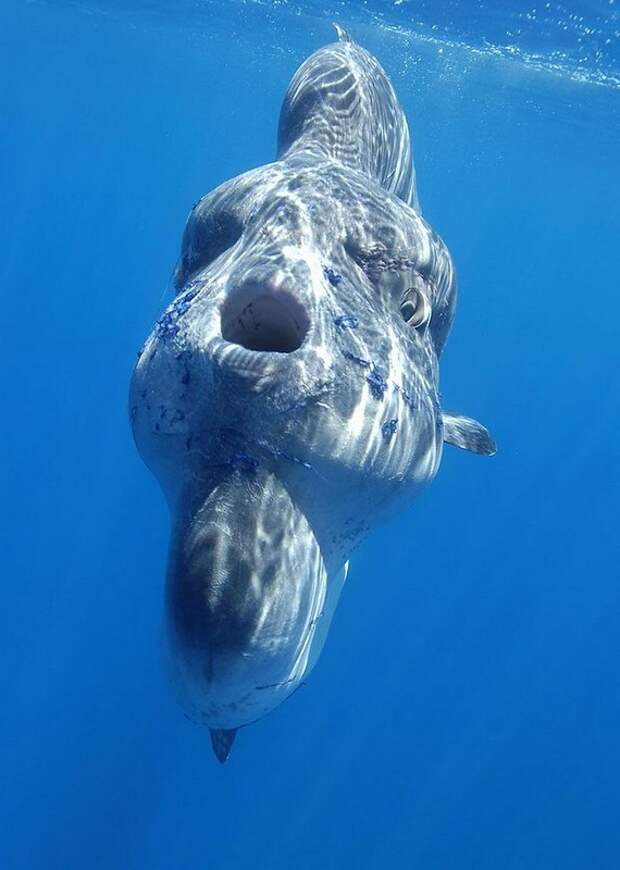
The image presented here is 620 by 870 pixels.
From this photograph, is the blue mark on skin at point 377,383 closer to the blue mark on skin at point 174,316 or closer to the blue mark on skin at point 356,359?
the blue mark on skin at point 356,359

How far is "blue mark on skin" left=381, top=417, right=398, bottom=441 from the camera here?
2947mm

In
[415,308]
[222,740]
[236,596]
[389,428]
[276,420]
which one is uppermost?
[415,308]

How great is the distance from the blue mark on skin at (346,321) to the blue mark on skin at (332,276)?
0.17m

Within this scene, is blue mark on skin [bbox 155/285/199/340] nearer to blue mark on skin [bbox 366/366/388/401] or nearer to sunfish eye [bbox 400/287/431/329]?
blue mark on skin [bbox 366/366/388/401]

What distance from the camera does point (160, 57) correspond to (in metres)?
48.2

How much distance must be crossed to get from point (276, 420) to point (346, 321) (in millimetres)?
592

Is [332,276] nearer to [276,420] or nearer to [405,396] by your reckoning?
[405,396]

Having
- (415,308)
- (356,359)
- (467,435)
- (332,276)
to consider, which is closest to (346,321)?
(356,359)

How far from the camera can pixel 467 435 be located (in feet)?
18.0

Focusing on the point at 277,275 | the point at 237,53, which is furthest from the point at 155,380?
the point at 237,53

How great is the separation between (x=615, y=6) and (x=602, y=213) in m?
38.9

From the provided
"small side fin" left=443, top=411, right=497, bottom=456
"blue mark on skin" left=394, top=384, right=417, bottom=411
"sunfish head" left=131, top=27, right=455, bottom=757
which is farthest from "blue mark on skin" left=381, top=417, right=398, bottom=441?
"small side fin" left=443, top=411, right=497, bottom=456

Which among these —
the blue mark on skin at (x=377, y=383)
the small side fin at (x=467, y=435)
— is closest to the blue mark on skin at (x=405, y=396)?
the blue mark on skin at (x=377, y=383)

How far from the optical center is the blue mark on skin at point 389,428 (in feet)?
9.67
